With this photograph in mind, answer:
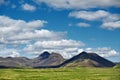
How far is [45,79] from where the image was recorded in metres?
186

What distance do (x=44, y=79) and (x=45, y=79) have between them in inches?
36.2

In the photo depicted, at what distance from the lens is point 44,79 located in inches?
7318
